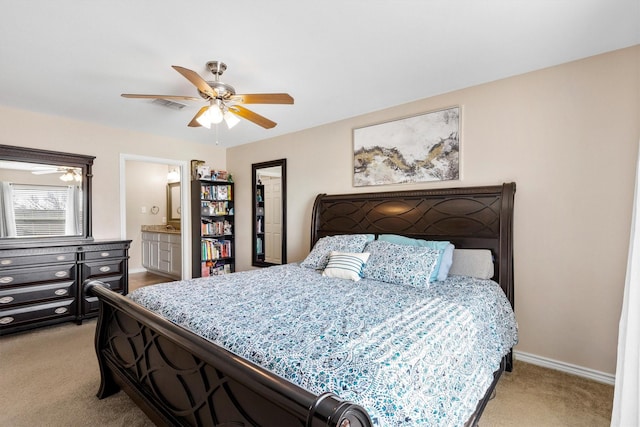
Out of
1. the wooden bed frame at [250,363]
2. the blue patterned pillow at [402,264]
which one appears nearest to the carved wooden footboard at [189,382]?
the wooden bed frame at [250,363]

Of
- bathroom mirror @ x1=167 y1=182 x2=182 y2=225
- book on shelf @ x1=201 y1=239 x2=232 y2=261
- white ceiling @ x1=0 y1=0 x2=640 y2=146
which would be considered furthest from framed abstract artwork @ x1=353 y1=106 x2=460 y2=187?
bathroom mirror @ x1=167 y1=182 x2=182 y2=225

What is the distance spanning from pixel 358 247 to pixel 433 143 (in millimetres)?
1262

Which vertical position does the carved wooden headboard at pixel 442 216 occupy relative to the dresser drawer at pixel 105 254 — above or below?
above

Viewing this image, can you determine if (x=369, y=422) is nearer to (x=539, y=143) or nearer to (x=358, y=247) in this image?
(x=358, y=247)

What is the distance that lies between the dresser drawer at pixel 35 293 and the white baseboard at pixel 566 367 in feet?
15.0

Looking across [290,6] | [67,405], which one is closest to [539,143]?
[290,6]

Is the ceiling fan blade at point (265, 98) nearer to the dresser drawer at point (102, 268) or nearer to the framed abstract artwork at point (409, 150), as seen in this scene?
the framed abstract artwork at point (409, 150)

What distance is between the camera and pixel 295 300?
1.94m

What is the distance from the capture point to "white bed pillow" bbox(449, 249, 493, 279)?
2.54 m

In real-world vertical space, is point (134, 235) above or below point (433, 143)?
below

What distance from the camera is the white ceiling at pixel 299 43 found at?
1810mm

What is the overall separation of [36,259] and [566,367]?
504cm

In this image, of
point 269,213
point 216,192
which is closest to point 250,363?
point 269,213

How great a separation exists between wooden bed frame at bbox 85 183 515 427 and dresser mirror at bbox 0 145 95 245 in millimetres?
1971
